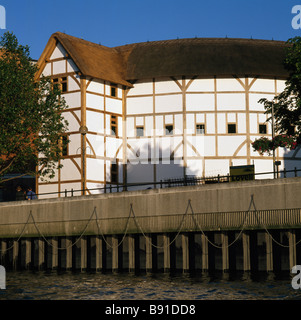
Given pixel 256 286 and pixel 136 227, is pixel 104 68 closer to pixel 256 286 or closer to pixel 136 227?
pixel 136 227

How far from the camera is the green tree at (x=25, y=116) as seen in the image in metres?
45.6

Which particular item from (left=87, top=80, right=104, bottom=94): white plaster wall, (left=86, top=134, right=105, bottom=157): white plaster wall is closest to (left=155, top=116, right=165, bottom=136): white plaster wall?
(left=86, top=134, right=105, bottom=157): white plaster wall

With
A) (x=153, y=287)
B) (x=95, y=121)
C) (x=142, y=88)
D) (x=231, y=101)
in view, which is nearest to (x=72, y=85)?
(x=95, y=121)

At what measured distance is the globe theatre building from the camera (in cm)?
5053

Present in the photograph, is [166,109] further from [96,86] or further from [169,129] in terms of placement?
[96,86]

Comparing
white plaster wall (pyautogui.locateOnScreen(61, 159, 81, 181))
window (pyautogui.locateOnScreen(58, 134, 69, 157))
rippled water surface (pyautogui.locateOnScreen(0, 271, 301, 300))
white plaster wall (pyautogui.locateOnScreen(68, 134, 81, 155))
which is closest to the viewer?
rippled water surface (pyautogui.locateOnScreen(0, 271, 301, 300))

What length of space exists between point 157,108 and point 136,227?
837 inches

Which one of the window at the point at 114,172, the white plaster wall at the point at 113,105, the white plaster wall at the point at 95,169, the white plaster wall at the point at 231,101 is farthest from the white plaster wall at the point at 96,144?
the white plaster wall at the point at 231,101

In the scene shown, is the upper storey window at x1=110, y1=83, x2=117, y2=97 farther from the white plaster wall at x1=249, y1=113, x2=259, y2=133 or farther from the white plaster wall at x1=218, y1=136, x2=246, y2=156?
the white plaster wall at x1=249, y1=113, x2=259, y2=133

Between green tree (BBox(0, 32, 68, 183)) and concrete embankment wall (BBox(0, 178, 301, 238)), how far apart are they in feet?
21.8

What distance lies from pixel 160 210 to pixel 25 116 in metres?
18.0

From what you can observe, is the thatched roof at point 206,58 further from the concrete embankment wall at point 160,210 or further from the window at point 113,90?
the concrete embankment wall at point 160,210

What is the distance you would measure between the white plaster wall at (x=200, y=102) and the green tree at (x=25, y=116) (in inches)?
386
